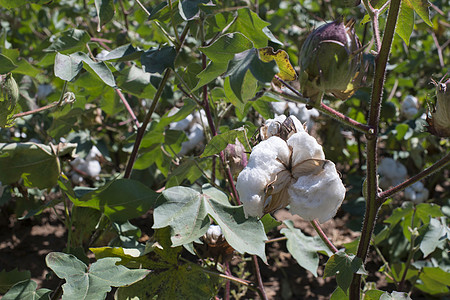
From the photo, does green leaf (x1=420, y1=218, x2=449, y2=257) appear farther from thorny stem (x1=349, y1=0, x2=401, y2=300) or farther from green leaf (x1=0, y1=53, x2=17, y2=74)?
green leaf (x1=0, y1=53, x2=17, y2=74)

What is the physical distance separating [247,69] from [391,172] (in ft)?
5.38

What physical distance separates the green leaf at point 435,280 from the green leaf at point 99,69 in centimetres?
116

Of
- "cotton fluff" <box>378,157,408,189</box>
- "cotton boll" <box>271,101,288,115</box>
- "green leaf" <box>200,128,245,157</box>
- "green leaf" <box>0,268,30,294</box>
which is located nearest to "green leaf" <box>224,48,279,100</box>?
"green leaf" <box>200,128,245,157</box>

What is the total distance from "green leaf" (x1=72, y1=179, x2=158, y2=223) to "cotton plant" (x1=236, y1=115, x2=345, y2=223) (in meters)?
0.51

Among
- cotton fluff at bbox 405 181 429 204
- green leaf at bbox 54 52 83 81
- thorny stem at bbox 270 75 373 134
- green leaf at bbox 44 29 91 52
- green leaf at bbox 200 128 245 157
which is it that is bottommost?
cotton fluff at bbox 405 181 429 204

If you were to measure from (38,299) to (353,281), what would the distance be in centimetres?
67

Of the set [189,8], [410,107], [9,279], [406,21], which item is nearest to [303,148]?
[406,21]

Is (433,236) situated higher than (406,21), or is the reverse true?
(406,21)

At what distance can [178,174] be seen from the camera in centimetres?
130

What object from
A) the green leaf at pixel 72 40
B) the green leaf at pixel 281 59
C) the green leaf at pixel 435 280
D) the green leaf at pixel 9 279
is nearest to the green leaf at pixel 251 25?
the green leaf at pixel 281 59

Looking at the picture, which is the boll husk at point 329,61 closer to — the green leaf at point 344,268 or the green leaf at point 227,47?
the green leaf at point 227,47

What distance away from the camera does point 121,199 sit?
4.06 feet

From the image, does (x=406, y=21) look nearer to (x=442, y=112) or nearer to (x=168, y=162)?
(x=442, y=112)

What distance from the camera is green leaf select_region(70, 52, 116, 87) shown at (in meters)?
1.10
